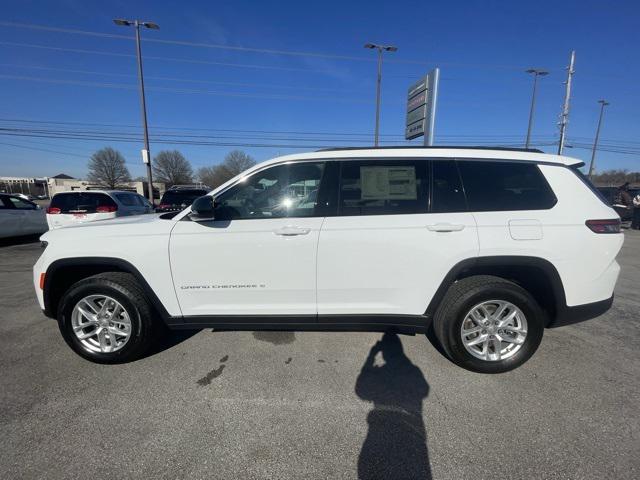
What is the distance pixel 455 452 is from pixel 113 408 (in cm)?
242

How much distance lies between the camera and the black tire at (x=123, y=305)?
8.82 feet

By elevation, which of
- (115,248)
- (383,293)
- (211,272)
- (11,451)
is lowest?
(11,451)

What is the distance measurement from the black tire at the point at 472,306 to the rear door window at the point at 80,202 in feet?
27.6

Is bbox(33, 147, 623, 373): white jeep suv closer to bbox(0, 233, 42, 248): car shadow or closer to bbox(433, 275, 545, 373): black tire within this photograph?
bbox(433, 275, 545, 373): black tire

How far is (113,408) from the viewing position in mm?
2246

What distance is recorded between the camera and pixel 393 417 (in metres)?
2.16

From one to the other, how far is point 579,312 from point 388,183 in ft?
6.61

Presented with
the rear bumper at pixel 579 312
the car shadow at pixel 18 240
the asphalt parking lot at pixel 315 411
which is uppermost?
the rear bumper at pixel 579 312

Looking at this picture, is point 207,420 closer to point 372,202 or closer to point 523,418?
point 372,202

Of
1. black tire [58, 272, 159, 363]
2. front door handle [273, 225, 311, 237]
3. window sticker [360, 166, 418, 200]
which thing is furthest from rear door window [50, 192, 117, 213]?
window sticker [360, 166, 418, 200]

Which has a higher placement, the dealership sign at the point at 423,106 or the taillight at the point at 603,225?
the dealership sign at the point at 423,106

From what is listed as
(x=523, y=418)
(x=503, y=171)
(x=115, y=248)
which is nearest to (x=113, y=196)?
(x=115, y=248)

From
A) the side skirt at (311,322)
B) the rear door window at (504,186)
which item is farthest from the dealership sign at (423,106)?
the side skirt at (311,322)

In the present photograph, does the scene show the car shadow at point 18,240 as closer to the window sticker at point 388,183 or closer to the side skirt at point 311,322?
the side skirt at point 311,322
